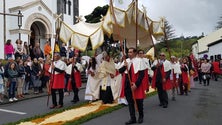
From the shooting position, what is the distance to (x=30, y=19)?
23.6 metres

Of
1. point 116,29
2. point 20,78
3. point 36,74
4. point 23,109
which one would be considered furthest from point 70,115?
point 36,74

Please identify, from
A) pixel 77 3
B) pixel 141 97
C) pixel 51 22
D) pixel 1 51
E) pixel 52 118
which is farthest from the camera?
pixel 77 3

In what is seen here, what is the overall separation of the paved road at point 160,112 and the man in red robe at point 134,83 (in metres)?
0.58

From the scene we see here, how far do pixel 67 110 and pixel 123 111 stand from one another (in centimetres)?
189

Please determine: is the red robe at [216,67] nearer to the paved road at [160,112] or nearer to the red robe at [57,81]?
the paved road at [160,112]

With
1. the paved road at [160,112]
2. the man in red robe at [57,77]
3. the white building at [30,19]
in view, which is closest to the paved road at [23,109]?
the paved road at [160,112]

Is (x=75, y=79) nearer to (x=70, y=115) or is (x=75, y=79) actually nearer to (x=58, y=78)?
(x=58, y=78)

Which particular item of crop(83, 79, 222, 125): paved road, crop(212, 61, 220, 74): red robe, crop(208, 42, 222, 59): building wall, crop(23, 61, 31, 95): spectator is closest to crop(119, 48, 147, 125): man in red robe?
crop(83, 79, 222, 125): paved road

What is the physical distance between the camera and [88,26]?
13820 millimetres

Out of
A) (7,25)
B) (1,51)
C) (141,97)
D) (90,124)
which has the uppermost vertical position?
(7,25)

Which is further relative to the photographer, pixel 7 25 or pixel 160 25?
pixel 7 25

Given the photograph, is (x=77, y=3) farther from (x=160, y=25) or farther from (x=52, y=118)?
(x=52, y=118)

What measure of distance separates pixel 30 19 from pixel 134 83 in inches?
661

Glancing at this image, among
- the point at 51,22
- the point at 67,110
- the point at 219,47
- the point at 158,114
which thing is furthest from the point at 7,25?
the point at 219,47
